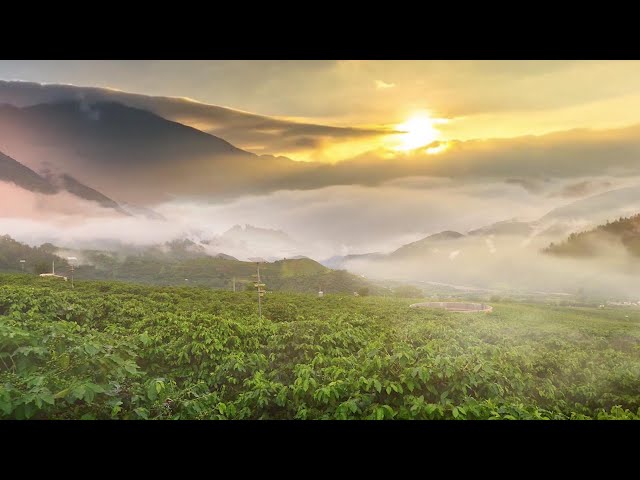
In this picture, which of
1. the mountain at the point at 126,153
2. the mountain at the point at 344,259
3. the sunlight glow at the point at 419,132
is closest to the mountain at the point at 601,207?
the sunlight glow at the point at 419,132

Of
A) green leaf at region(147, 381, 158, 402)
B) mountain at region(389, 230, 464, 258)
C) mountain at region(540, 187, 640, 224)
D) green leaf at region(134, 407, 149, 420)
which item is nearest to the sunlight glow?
mountain at region(389, 230, 464, 258)

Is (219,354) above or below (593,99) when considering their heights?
below

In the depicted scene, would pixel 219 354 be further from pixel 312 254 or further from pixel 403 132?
pixel 403 132

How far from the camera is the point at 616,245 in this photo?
120 inches

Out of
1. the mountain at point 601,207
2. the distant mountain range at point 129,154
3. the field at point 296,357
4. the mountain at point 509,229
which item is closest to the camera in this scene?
the field at point 296,357

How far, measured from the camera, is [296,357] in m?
2.98

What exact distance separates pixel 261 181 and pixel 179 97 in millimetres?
738

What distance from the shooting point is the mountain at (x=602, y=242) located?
9.92 ft

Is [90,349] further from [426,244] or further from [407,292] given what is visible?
[426,244]

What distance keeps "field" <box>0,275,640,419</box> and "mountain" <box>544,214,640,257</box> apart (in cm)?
35

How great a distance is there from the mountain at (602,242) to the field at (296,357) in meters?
0.35

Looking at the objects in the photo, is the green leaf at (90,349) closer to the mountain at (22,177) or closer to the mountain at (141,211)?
the mountain at (141,211)

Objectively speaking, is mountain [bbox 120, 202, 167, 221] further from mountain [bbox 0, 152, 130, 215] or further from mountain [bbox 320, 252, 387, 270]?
mountain [bbox 320, 252, 387, 270]
